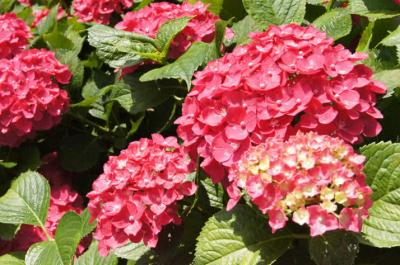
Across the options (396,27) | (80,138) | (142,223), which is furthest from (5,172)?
(396,27)

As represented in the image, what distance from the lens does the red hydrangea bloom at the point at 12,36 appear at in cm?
270

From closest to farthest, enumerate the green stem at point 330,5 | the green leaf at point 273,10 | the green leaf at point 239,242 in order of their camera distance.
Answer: the green leaf at point 239,242 → the green leaf at point 273,10 → the green stem at point 330,5

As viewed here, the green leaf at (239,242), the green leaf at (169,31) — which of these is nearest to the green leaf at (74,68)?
the green leaf at (169,31)

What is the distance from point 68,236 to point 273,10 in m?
0.98

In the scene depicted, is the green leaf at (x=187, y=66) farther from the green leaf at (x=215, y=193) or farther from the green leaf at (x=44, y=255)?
the green leaf at (x=44, y=255)

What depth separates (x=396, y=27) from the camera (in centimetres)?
199

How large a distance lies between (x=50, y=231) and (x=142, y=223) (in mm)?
974

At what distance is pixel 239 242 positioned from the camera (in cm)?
150

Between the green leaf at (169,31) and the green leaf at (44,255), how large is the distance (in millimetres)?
750

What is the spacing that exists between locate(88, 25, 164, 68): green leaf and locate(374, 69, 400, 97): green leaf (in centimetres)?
76

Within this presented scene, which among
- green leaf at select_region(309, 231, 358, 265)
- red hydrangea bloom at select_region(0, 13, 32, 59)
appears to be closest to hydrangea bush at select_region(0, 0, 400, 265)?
green leaf at select_region(309, 231, 358, 265)

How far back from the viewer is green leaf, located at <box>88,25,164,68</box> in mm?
2102

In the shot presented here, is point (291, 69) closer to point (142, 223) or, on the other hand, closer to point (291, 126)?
point (291, 126)

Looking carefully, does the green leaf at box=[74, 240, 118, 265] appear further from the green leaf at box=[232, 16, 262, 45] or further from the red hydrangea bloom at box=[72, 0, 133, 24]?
the red hydrangea bloom at box=[72, 0, 133, 24]
